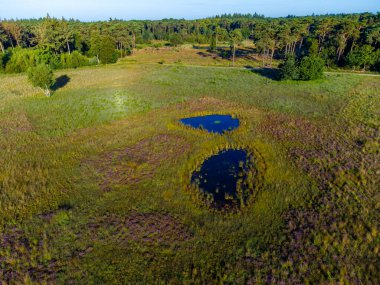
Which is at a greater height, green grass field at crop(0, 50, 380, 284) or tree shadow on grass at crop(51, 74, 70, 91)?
tree shadow on grass at crop(51, 74, 70, 91)

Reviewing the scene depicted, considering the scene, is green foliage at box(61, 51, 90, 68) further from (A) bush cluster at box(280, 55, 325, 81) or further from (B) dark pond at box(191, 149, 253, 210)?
(B) dark pond at box(191, 149, 253, 210)

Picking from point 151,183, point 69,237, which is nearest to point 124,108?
point 151,183

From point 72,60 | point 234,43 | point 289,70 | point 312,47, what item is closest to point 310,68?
point 289,70

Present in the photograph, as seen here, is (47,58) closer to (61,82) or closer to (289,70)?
(61,82)

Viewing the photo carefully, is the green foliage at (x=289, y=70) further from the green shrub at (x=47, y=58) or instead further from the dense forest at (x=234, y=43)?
the green shrub at (x=47, y=58)

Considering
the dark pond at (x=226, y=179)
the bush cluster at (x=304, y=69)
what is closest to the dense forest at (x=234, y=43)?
the bush cluster at (x=304, y=69)

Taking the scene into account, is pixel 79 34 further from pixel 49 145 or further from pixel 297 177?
pixel 297 177

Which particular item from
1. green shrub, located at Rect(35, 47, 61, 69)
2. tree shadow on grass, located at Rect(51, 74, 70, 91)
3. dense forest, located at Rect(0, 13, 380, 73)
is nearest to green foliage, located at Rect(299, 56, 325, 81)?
dense forest, located at Rect(0, 13, 380, 73)

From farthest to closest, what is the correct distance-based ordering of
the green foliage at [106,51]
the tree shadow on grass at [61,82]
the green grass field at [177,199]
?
the green foliage at [106,51]
the tree shadow on grass at [61,82]
the green grass field at [177,199]
